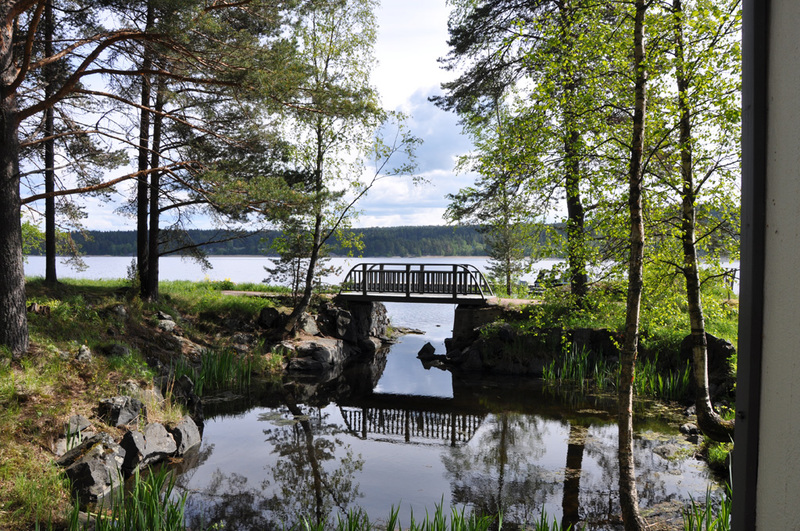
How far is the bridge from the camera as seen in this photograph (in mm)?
16781

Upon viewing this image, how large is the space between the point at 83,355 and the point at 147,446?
2263mm

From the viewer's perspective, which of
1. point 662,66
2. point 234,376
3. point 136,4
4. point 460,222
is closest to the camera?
point 662,66

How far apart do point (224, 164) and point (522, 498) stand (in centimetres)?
930

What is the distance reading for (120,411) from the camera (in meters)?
7.37

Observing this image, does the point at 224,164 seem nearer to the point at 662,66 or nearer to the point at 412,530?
the point at 662,66

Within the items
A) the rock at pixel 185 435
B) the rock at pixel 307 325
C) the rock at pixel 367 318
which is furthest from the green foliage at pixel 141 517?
the rock at pixel 367 318

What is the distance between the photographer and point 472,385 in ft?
42.6

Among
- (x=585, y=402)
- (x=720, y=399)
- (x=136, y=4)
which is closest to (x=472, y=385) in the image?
(x=585, y=402)

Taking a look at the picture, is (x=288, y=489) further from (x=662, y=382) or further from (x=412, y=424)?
(x=662, y=382)

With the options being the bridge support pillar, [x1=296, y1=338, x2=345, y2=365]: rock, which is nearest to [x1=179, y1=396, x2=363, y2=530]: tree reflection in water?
[x1=296, y1=338, x2=345, y2=365]: rock

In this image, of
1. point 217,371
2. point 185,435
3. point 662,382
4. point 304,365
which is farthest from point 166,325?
point 662,382

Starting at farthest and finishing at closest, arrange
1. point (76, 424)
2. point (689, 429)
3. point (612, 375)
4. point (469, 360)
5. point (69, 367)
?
point (469, 360)
point (612, 375)
point (689, 429)
point (69, 367)
point (76, 424)

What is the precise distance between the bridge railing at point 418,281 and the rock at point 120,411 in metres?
10.1

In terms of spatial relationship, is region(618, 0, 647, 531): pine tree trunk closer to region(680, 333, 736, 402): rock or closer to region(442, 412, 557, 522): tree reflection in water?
region(442, 412, 557, 522): tree reflection in water
